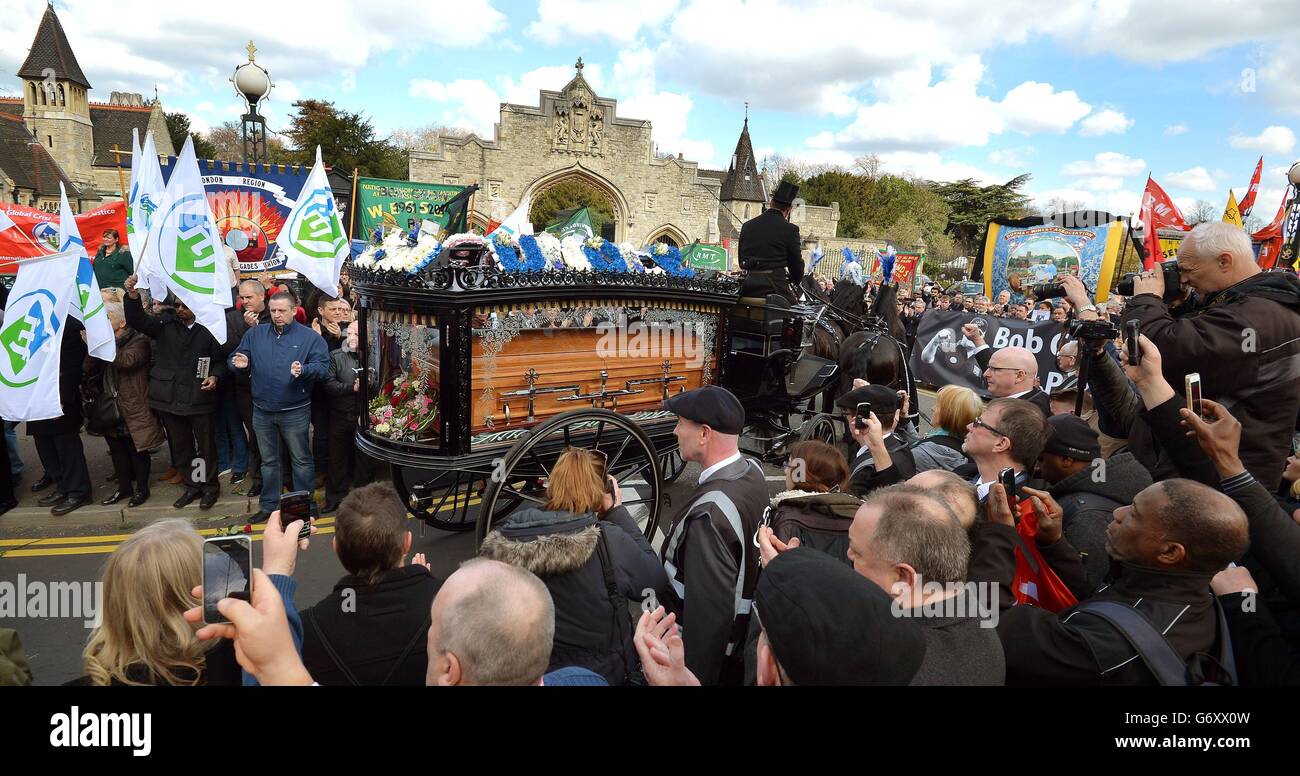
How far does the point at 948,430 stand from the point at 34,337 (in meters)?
6.24

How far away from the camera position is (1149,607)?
1.94m

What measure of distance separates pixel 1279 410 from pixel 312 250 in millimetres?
7065

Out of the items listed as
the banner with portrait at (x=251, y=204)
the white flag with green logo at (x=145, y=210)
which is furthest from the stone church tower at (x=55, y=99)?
the white flag with green logo at (x=145, y=210)

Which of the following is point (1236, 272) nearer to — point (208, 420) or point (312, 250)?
point (312, 250)

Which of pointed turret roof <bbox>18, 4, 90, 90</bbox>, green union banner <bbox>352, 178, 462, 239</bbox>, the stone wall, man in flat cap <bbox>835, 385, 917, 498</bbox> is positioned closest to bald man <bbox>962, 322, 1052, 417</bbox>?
man in flat cap <bbox>835, 385, 917, 498</bbox>

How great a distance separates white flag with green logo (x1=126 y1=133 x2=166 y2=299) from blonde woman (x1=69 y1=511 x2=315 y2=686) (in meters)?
4.33

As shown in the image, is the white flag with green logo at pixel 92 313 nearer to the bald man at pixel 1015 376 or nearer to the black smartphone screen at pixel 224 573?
the black smartphone screen at pixel 224 573

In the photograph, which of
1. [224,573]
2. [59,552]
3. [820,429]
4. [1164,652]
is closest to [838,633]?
[1164,652]

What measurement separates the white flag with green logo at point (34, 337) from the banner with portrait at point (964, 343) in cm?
777

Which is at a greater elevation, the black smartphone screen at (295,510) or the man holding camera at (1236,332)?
the man holding camera at (1236,332)

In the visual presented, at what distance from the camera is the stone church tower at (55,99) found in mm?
38469

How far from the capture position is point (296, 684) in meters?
1.56

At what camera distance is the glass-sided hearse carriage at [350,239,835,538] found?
4.10 metres
